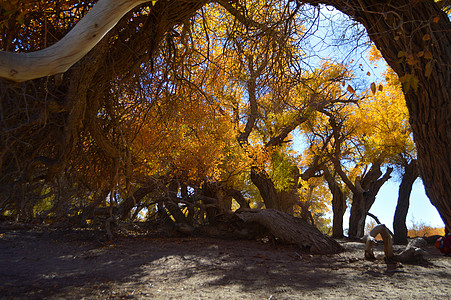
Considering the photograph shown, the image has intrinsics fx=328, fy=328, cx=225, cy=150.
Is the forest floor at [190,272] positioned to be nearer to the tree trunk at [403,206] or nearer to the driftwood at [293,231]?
the driftwood at [293,231]

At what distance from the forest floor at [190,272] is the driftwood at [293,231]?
0.34 meters

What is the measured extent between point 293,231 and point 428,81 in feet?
23.6

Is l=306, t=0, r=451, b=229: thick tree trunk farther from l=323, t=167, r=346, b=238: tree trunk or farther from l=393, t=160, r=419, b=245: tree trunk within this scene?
l=323, t=167, r=346, b=238: tree trunk

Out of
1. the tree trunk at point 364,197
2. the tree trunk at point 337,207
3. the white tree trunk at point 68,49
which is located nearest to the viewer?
the white tree trunk at point 68,49

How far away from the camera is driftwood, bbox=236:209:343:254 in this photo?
8.90m

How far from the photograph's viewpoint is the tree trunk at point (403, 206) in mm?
12898

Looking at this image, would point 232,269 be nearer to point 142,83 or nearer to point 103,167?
point 103,167

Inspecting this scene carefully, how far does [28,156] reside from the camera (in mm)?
4590

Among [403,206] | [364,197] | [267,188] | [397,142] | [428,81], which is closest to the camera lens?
[428,81]

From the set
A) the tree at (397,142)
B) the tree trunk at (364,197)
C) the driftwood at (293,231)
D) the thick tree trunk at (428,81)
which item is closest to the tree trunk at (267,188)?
the tree trunk at (364,197)

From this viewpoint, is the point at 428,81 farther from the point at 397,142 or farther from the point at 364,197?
the point at 364,197

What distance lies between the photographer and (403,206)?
1296 centimetres

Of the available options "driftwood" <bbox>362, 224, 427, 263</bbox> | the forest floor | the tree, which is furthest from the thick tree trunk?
the tree

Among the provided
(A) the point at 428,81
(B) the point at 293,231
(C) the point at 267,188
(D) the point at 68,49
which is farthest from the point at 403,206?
(D) the point at 68,49
